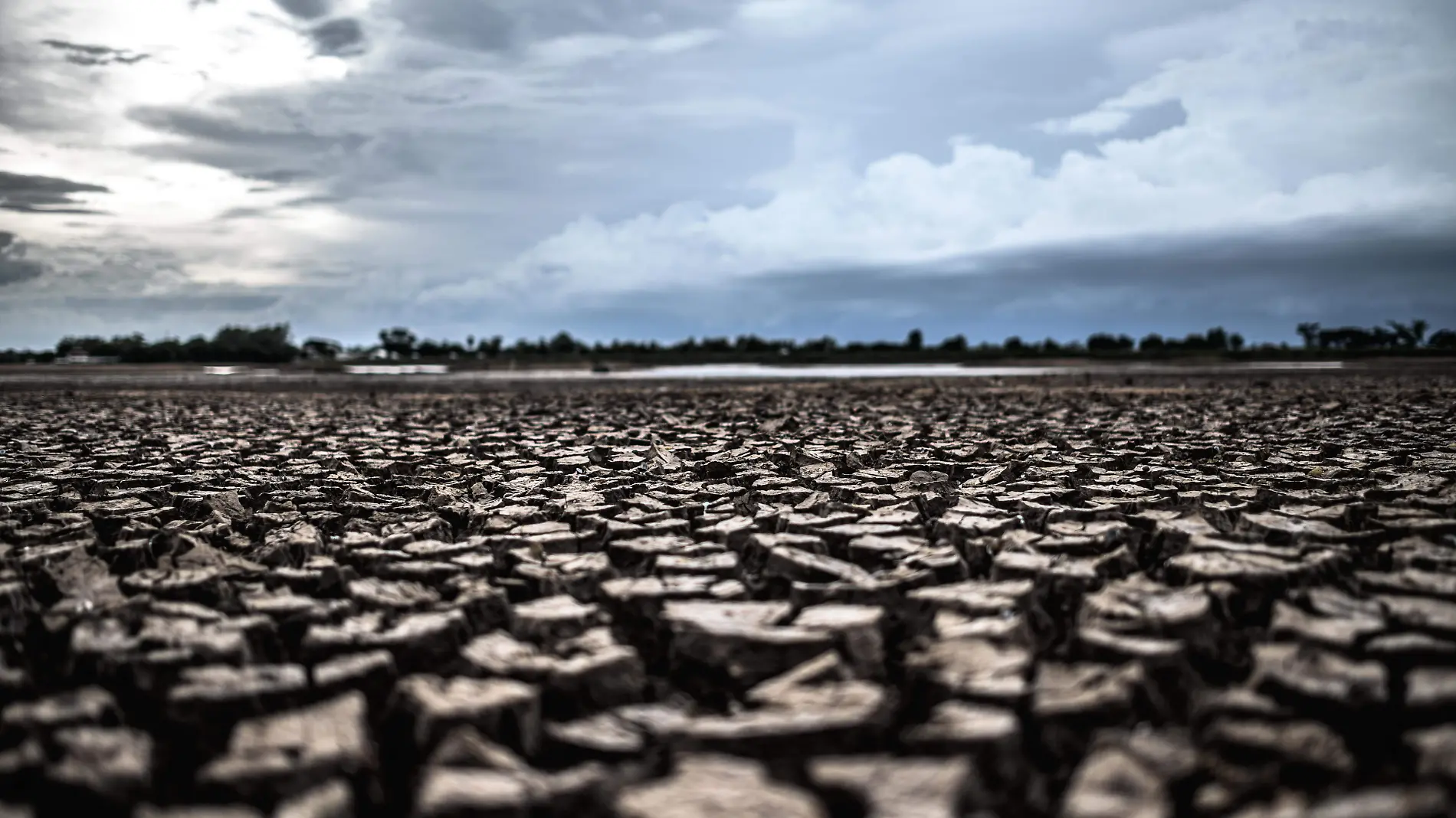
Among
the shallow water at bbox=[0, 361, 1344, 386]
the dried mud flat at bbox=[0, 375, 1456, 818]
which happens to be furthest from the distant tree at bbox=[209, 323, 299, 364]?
the dried mud flat at bbox=[0, 375, 1456, 818]

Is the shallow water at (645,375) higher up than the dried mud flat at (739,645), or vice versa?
the shallow water at (645,375)

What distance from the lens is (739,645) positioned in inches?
83.1

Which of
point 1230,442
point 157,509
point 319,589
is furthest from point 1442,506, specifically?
point 157,509

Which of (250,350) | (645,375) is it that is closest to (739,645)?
(645,375)

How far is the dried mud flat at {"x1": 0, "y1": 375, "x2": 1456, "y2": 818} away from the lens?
1.55 m

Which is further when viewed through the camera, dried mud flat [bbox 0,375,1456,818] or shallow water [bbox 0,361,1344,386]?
shallow water [bbox 0,361,1344,386]

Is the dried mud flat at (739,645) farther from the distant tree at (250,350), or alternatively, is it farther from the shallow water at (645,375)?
the distant tree at (250,350)

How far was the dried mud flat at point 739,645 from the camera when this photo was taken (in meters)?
1.55

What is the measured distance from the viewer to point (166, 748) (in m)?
1.79

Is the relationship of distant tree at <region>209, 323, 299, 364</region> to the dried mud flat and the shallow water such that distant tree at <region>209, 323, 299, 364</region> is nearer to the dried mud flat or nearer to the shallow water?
the shallow water

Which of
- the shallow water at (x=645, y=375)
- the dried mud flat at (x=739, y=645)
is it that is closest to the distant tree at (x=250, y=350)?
the shallow water at (x=645, y=375)

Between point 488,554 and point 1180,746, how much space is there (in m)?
2.03

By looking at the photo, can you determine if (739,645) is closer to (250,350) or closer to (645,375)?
(645,375)

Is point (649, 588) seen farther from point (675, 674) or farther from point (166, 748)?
point (166, 748)
